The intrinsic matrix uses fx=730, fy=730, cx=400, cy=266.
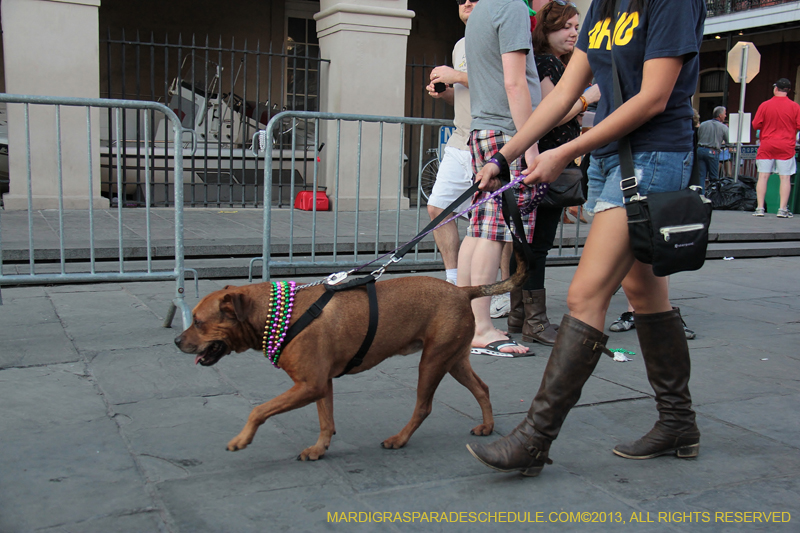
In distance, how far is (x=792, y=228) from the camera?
10938 mm

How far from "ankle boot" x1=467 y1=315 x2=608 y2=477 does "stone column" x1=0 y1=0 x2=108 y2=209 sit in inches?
327

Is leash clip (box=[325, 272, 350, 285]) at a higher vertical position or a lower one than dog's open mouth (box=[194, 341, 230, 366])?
higher

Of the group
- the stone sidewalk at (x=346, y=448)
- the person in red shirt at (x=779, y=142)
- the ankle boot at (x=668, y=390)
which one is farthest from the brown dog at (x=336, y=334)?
the person in red shirt at (x=779, y=142)

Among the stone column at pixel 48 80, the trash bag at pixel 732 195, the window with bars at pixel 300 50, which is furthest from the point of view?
the window with bars at pixel 300 50

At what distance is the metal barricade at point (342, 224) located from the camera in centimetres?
577

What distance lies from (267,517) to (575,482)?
113 centimetres

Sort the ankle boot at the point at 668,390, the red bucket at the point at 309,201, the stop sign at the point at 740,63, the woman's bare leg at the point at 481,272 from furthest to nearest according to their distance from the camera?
1. the stop sign at the point at 740,63
2. the red bucket at the point at 309,201
3. the woman's bare leg at the point at 481,272
4. the ankle boot at the point at 668,390

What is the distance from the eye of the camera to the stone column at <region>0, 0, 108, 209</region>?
9359mm

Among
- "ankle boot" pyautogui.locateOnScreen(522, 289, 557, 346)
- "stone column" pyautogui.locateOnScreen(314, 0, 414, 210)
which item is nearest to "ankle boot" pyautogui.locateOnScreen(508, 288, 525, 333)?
"ankle boot" pyautogui.locateOnScreen(522, 289, 557, 346)

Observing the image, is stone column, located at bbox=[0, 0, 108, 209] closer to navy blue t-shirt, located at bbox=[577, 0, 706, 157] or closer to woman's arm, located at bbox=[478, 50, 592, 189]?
woman's arm, located at bbox=[478, 50, 592, 189]

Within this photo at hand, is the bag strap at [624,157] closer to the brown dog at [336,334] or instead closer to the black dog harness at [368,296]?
the black dog harness at [368,296]

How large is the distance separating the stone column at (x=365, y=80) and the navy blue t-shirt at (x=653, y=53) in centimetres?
825

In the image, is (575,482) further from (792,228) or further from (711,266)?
(792,228)

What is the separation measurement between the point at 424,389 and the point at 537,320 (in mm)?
1945
